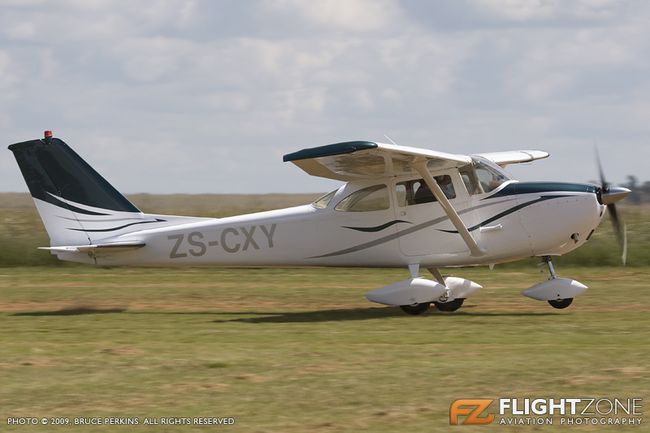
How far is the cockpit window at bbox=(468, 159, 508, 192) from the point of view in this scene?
14.9 metres

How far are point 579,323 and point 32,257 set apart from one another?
50.1 ft

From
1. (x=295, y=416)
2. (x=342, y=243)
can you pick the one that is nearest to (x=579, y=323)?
(x=342, y=243)

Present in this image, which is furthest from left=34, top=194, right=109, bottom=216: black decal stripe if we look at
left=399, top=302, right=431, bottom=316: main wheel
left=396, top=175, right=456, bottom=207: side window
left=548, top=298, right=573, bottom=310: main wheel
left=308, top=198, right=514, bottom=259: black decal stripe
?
left=548, top=298, right=573, bottom=310: main wheel

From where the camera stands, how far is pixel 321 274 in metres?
21.9

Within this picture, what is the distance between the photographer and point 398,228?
15000 millimetres

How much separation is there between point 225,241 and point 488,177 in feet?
13.3

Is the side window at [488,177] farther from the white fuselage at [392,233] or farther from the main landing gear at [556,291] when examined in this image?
the main landing gear at [556,291]

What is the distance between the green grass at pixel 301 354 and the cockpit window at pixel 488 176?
1.84 metres

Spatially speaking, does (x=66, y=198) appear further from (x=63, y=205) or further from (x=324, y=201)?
(x=324, y=201)

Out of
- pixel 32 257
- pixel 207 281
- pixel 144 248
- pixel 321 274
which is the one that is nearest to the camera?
pixel 144 248

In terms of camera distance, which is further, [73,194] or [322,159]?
[73,194]

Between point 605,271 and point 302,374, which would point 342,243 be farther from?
point 605,271

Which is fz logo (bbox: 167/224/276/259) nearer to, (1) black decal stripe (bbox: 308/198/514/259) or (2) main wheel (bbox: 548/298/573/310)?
(1) black decal stripe (bbox: 308/198/514/259)

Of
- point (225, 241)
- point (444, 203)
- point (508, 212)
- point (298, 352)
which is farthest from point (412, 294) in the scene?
point (298, 352)
